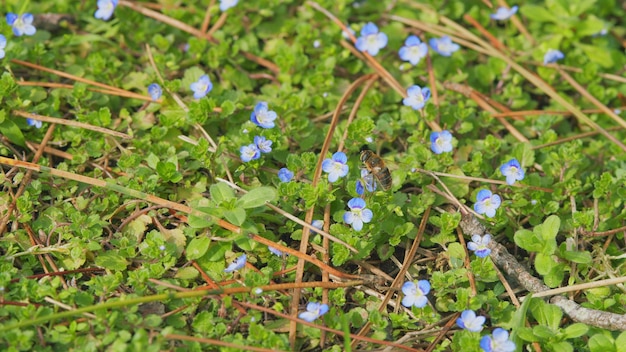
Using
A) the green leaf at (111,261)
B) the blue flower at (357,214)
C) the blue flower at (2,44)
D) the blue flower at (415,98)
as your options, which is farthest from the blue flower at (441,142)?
the blue flower at (2,44)

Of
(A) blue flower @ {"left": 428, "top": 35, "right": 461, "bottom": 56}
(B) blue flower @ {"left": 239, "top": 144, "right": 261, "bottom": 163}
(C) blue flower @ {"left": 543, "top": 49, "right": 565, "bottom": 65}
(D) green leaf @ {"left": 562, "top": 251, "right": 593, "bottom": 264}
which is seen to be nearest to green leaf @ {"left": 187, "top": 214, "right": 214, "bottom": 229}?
(B) blue flower @ {"left": 239, "top": 144, "right": 261, "bottom": 163}

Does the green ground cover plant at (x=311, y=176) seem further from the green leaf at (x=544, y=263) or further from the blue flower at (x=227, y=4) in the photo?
the blue flower at (x=227, y=4)

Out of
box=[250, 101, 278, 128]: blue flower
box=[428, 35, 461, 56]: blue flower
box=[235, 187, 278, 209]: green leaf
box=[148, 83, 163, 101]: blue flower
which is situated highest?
box=[148, 83, 163, 101]: blue flower

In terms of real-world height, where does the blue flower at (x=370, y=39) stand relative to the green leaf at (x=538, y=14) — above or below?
above

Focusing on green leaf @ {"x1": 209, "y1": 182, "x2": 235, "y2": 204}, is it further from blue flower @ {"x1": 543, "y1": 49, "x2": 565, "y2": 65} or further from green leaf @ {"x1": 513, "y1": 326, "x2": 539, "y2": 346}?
blue flower @ {"x1": 543, "y1": 49, "x2": 565, "y2": 65}

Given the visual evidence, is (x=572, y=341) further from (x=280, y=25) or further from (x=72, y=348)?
(x=280, y=25)

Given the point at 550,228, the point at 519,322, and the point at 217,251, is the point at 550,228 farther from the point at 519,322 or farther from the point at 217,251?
the point at 217,251

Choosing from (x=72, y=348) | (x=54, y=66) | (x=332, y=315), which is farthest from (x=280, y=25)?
(x=72, y=348)
